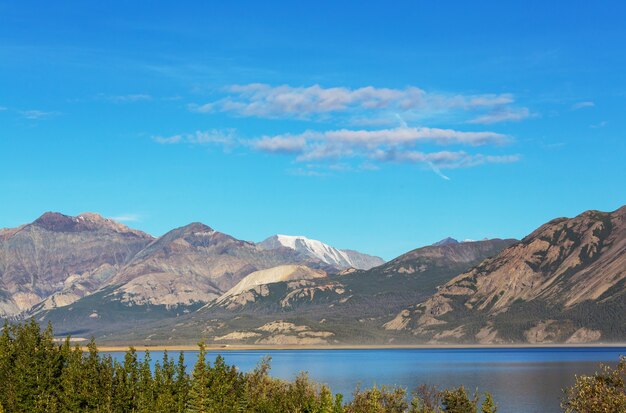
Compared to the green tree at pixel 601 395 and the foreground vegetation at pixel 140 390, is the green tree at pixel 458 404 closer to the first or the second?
the foreground vegetation at pixel 140 390

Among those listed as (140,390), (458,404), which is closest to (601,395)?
(458,404)

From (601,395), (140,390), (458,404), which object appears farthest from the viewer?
(458,404)

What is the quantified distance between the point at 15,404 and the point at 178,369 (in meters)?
24.4

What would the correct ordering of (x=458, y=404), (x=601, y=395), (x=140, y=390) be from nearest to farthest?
(x=601, y=395) < (x=140, y=390) < (x=458, y=404)

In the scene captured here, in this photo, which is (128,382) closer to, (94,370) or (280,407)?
(94,370)

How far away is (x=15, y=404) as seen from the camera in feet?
404

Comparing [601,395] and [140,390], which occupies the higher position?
[140,390]

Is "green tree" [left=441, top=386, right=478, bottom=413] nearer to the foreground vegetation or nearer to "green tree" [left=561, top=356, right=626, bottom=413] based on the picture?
the foreground vegetation

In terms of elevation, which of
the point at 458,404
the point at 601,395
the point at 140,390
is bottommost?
the point at 458,404

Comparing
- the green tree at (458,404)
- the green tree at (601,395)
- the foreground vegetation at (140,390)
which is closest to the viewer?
the foreground vegetation at (140,390)

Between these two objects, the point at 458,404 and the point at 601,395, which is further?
the point at 458,404

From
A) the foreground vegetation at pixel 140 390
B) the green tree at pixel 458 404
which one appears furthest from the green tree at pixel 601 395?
the green tree at pixel 458 404

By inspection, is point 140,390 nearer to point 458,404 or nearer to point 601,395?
point 458,404

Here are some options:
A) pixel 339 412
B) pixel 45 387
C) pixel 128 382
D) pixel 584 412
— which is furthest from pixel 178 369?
pixel 584 412
